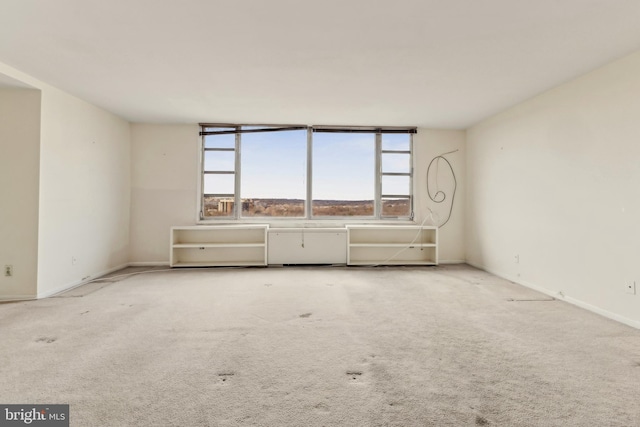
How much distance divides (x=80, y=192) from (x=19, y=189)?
2.34 ft

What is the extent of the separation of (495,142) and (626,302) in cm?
273

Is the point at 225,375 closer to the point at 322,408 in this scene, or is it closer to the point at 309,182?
the point at 322,408

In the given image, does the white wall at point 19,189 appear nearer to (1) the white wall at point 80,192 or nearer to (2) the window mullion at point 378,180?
(1) the white wall at point 80,192

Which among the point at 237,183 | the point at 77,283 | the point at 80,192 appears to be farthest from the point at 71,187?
the point at 237,183

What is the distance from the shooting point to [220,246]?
5.00 meters

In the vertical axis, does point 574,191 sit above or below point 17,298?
above

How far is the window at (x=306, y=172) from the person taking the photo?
5.43 metres

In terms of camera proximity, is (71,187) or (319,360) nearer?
(319,360)

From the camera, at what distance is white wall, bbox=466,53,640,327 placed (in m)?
2.72

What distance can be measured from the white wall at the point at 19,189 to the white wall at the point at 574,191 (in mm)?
5933

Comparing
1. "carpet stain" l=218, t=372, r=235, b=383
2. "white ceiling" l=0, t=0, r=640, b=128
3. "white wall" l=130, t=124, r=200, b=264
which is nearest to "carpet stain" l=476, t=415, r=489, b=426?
"carpet stain" l=218, t=372, r=235, b=383

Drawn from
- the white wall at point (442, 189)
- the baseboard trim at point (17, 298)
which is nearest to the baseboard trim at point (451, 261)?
the white wall at point (442, 189)

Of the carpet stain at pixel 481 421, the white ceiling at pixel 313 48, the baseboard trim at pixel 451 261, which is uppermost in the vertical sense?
the white ceiling at pixel 313 48

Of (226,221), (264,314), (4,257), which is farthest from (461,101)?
(4,257)
